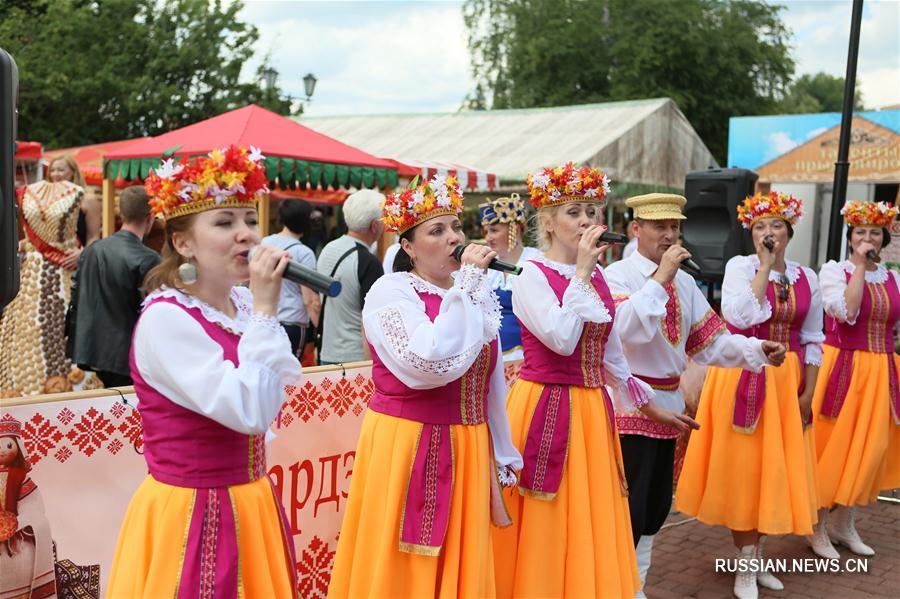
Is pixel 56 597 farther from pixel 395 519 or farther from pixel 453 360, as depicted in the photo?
pixel 453 360

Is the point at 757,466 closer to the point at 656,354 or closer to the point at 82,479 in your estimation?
the point at 656,354

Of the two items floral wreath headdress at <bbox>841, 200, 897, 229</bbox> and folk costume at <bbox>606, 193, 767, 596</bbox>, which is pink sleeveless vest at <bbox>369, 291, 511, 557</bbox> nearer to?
folk costume at <bbox>606, 193, 767, 596</bbox>

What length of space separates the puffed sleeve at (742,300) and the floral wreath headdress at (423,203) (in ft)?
7.53

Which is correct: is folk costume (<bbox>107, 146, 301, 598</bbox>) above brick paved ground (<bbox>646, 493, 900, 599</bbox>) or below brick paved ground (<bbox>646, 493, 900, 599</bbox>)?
above

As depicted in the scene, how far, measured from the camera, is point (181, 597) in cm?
232

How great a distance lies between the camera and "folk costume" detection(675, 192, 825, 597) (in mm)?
4887

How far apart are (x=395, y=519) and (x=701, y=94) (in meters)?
29.9

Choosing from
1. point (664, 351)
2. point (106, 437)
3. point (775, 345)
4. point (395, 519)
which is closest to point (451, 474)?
point (395, 519)

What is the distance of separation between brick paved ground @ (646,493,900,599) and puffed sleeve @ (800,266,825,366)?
4.24 feet

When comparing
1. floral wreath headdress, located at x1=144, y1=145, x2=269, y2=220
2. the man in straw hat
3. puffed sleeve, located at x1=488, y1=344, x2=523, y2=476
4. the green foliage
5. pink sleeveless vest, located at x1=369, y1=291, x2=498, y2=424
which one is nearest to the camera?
floral wreath headdress, located at x1=144, y1=145, x2=269, y2=220

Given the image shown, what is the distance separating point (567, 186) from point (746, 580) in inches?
98.1

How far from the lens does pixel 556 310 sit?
143 inches

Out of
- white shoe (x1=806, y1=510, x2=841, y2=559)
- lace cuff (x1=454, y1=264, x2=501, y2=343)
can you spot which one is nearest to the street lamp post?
white shoe (x1=806, y1=510, x2=841, y2=559)

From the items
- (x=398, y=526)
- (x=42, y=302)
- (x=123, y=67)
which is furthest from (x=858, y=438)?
(x=123, y=67)
